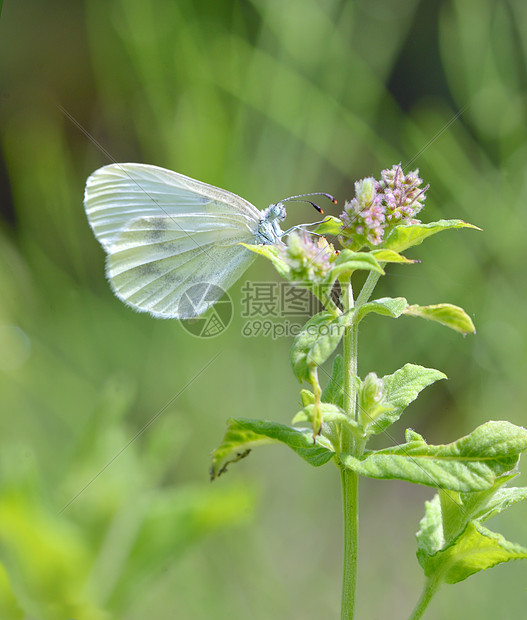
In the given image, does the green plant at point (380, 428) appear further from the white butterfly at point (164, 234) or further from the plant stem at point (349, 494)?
the white butterfly at point (164, 234)

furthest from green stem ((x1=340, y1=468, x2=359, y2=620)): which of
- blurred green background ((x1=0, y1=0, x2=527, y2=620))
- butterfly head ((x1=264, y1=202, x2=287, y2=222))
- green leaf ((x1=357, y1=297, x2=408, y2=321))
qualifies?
blurred green background ((x1=0, y1=0, x2=527, y2=620))

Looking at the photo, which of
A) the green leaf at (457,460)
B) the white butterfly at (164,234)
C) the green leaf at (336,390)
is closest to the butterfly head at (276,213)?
the white butterfly at (164,234)

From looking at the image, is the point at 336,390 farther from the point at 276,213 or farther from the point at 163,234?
the point at 163,234

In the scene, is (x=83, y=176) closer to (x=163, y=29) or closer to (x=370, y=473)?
(x=163, y=29)

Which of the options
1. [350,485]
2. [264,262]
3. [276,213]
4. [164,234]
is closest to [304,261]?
[350,485]

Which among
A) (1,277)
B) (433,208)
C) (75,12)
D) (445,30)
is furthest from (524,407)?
(75,12)

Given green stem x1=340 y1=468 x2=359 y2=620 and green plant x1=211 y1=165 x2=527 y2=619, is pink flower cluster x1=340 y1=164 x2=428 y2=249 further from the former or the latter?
green stem x1=340 y1=468 x2=359 y2=620
